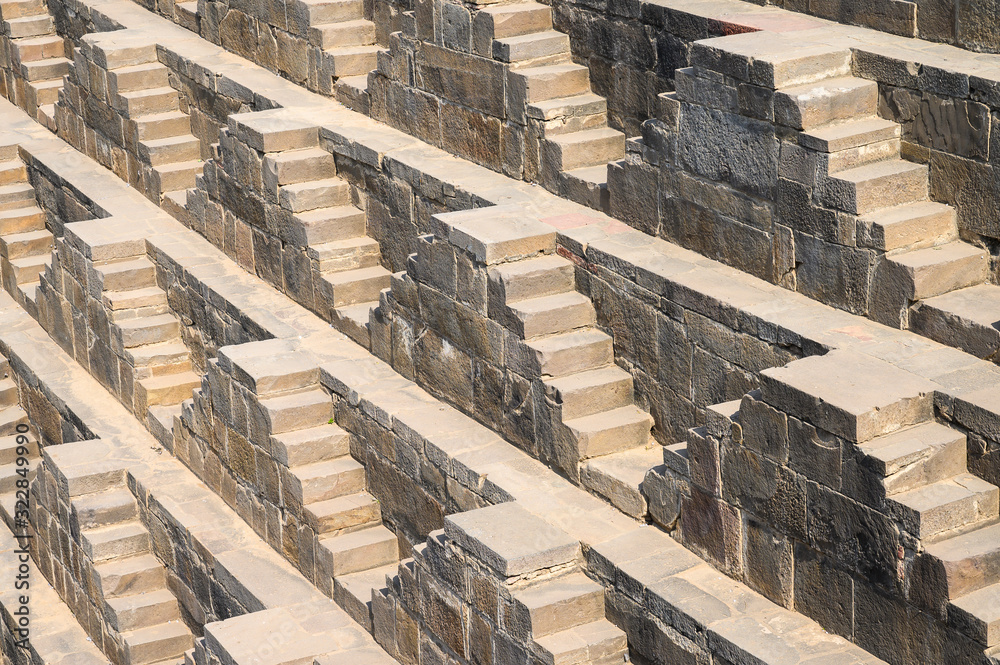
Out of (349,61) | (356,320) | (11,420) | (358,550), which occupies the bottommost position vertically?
(11,420)

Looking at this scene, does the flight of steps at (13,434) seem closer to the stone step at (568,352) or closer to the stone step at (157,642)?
the stone step at (157,642)

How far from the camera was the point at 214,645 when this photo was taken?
728 cm

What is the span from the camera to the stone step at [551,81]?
8.81 m

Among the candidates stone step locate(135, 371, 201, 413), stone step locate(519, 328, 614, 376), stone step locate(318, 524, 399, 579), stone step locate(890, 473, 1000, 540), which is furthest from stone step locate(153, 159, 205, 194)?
stone step locate(890, 473, 1000, 540)

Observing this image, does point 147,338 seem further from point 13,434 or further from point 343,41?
point 343,41

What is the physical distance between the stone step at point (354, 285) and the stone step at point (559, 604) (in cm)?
342

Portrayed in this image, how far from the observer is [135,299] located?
422 inches

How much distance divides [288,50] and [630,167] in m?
4.69

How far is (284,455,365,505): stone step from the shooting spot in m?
8.24

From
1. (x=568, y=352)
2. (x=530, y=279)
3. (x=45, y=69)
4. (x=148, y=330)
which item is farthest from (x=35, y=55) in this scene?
(x=568, y=352)

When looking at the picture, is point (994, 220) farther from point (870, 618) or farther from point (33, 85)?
point (33, 85)

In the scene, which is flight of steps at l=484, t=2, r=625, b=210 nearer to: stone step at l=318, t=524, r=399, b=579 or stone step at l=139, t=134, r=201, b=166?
stone step at l=318, t=524, r=399, b=579

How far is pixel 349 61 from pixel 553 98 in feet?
8.73

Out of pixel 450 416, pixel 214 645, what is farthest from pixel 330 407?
pixel 214 645
